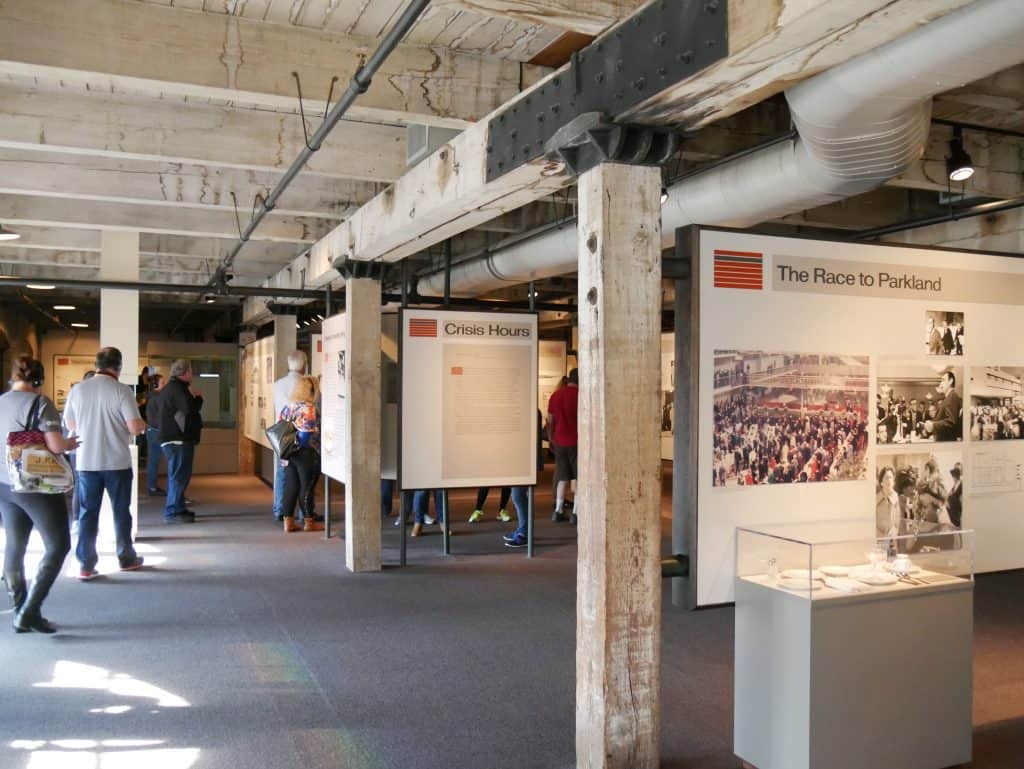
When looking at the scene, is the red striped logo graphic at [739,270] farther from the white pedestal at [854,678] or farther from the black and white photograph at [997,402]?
the black and white photograph at [997,402]

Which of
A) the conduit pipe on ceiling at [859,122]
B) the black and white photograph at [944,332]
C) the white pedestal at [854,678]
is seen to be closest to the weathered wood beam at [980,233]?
the conduit pipe on ceiling at [859,122]

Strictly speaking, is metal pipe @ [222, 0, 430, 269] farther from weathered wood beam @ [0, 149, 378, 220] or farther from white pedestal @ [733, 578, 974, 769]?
white pedestal @ [733, 578, 974, 769]

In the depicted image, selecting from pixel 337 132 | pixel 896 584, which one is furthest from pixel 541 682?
pixel 337 132

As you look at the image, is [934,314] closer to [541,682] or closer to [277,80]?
[541,682]

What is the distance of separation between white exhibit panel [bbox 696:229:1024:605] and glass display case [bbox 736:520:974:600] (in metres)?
0.21

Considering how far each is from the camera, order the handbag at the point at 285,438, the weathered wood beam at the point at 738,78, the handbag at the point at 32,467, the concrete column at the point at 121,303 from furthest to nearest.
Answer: the handbag at the point at 285,438 < the concrete column at the point at 121,303 < the handbag at the point at 32,467 < the weathered wood beam at the point at 738,78

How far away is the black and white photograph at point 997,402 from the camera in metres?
4.62

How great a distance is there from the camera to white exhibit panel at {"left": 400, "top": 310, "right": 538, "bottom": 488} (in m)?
7.31

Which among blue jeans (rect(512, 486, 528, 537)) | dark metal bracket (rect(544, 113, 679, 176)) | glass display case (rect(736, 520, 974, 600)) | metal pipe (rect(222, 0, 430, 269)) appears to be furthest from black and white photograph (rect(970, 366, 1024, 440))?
blue jeans (rect(512, 486, 528, 537))

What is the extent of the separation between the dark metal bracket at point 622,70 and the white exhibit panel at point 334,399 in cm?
406

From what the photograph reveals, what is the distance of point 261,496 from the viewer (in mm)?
12086

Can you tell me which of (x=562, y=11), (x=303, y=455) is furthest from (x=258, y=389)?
(x=562, y=11)

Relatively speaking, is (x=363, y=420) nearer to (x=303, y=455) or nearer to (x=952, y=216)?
(x=303, y=455)

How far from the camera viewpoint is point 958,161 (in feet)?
19.5
